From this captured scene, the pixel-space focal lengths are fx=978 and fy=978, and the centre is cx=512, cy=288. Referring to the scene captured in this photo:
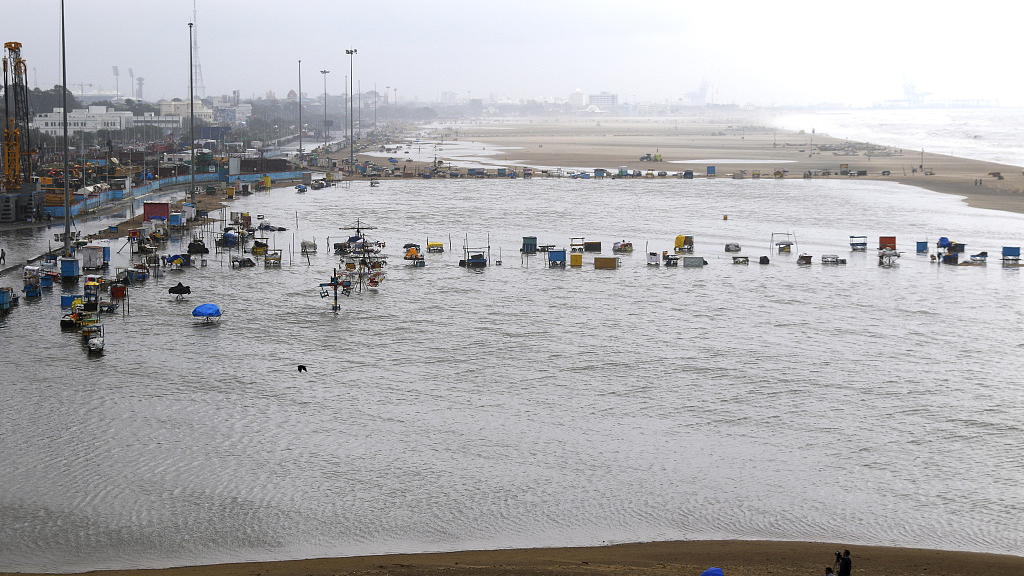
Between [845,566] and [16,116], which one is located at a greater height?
[16,116]

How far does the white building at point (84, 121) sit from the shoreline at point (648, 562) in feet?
423

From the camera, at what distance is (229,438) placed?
21.0m

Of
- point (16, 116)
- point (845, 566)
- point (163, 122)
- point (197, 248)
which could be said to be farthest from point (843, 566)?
point (163, 122)

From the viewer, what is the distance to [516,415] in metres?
22.7

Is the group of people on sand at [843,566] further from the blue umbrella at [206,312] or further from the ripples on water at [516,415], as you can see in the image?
the blue umbrella at [206,312]

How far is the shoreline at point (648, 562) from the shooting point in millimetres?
14922

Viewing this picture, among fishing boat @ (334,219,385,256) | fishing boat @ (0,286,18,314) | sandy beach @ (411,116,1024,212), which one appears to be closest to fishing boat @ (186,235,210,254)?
fishing boat @ (334,219,385,256)

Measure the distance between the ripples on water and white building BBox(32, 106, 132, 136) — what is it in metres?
109

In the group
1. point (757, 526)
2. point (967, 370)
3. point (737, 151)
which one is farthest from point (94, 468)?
point (737, 151)

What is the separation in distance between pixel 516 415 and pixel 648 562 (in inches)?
300

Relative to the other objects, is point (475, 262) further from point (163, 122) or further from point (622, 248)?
point (163, 122)

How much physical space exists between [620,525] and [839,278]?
83.4 feet

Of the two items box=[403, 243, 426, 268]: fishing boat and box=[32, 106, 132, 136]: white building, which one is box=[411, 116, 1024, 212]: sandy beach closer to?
box=[403, 243, 426, 268]: fishing boat

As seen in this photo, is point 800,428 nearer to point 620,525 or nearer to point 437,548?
point 620,525
